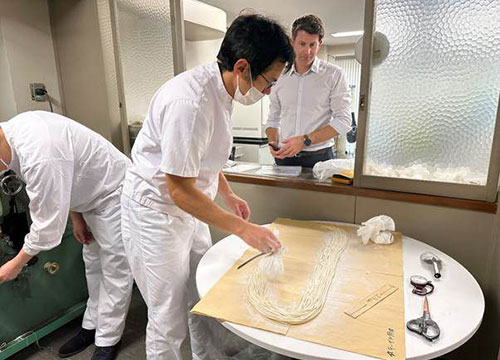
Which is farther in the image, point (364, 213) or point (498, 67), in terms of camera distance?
point (364, 213)

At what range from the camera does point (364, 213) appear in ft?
4.76

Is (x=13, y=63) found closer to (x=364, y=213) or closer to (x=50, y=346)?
(x=50, y=346)

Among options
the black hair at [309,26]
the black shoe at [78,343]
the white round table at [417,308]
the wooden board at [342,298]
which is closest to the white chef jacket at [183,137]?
the white round table at [417,308]

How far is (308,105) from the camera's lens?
203cm

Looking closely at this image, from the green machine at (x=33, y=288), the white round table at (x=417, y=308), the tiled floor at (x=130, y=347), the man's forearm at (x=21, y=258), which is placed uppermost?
the white round table at (x=417, y=308)

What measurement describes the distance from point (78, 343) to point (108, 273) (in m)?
0.44

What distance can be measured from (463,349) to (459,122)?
93 centimetres

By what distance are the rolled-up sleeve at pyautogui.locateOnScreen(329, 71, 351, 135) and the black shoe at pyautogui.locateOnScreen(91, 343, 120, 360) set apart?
1642 mm

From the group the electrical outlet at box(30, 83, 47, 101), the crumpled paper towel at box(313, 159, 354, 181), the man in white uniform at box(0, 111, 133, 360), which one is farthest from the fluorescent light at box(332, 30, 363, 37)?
the man in white uniform at box(0, 111, 133, 360)

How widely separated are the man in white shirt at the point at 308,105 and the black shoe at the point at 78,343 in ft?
4.58

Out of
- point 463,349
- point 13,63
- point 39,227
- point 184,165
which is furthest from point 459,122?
point 13,63

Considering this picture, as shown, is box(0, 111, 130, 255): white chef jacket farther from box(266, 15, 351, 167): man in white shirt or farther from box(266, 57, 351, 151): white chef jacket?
box(266, 57, 351, 151): white chef jacket

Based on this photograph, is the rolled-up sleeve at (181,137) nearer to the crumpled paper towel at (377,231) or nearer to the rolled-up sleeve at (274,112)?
the crumpled paper towel at (377,231)

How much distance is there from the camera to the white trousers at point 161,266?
1.13 m
